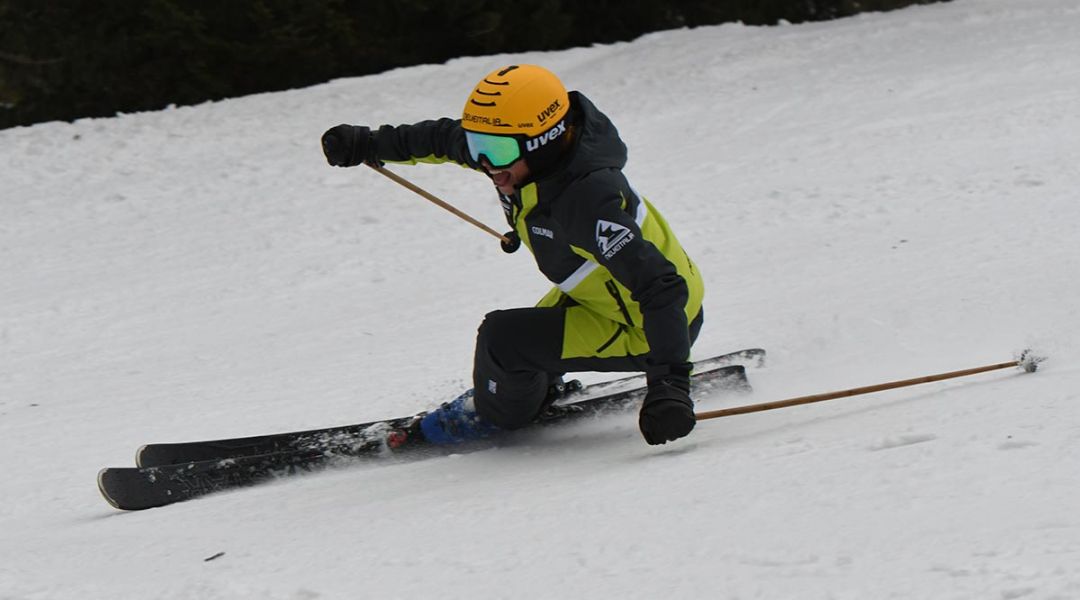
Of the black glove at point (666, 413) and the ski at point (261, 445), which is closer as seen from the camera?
the black glove at point (666, 413)

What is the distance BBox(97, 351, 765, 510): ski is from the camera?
3.87 metres

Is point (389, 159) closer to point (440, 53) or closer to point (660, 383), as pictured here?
point (660, 383)

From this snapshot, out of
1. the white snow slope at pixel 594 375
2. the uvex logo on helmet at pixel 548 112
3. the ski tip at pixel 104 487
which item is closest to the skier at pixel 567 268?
the uvex logo on helmet at pixel 548 112

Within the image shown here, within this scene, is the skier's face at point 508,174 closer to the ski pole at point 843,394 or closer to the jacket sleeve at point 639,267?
the jacket sleeve at point 639,267

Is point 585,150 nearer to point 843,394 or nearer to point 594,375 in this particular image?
point 843,394

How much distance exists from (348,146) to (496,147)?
111cm

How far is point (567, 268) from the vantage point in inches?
157

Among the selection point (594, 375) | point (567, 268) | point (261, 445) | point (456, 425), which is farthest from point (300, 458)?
point (594, 375)

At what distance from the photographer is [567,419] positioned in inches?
174

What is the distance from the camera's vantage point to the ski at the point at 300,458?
3869mm

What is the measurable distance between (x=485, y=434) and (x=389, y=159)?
1.18m

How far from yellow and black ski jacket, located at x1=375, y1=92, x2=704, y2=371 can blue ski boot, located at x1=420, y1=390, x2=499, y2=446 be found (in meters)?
0.48

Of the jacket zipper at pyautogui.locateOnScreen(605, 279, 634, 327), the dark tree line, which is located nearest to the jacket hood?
the jacket zipper at pyautogui.locateOnScreen(605, 279, 634, 327)

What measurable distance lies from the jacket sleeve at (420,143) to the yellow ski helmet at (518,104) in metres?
0.77
